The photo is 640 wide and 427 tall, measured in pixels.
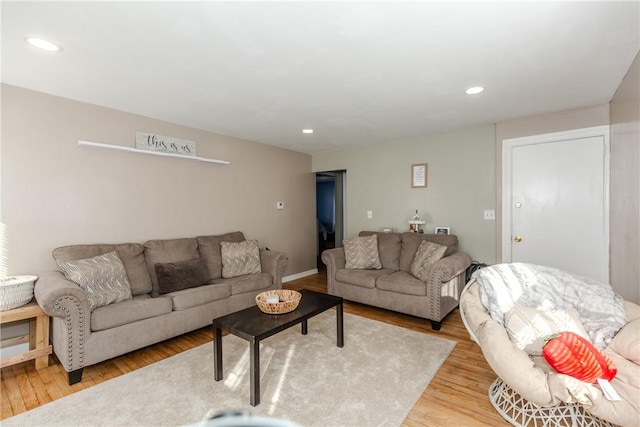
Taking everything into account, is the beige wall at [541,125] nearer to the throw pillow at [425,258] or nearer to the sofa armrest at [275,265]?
the throw pillow at [425,258]

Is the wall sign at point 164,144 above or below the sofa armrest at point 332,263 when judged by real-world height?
above

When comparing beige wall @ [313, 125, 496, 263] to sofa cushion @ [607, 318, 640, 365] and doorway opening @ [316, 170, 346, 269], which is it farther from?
sofa cushion @ [607, 318, 640, 365]

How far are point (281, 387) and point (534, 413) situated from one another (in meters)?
1.53

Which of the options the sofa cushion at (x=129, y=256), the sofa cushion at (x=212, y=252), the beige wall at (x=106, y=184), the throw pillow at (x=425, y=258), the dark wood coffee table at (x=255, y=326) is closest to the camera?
the dark wood coffee table at (x=255, y=326)

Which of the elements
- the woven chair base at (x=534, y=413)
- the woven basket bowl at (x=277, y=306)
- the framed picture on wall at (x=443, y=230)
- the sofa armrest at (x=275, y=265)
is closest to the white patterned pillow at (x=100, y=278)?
the woven basket bowl at (x=277, y=306)

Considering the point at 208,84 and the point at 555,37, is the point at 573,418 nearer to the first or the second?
the point at 555,37

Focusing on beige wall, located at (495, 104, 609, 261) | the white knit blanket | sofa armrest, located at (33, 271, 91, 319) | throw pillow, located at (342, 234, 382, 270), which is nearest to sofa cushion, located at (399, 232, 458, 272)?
throw pillow, located at (342, 234, 382, 270)

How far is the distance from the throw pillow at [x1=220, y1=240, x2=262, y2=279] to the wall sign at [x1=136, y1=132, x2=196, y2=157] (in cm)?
125

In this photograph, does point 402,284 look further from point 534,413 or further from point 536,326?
point 534,413

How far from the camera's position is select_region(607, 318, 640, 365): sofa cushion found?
1.63 metres

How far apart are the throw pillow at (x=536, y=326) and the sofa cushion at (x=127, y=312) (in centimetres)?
273

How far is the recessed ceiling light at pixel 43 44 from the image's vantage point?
185cm

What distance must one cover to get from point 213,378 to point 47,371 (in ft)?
4.38

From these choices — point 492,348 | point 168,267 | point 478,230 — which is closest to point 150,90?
point 168,267
